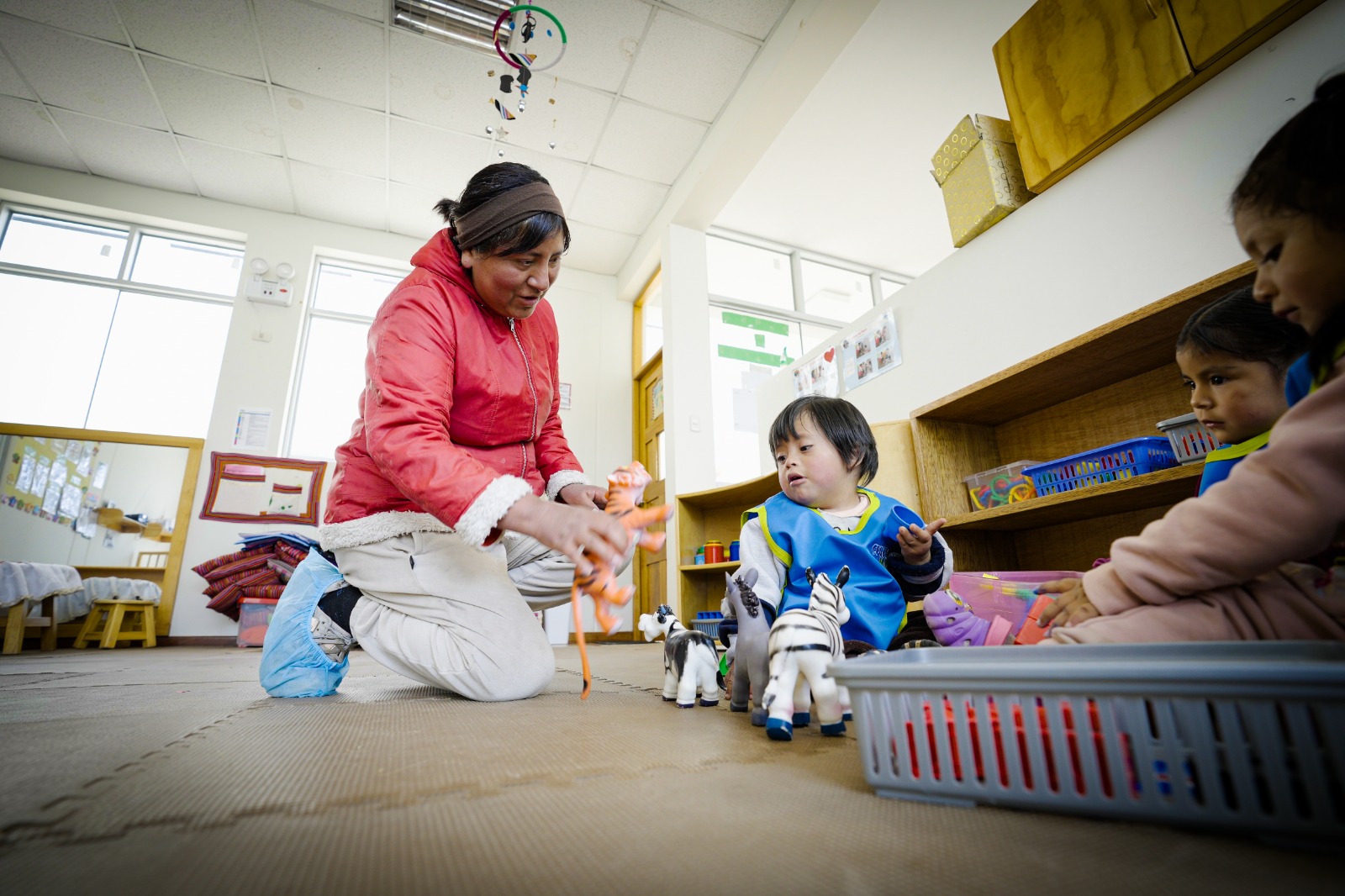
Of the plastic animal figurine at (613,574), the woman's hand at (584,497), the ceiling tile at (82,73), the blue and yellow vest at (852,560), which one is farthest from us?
the ceiling tile at (82,73)

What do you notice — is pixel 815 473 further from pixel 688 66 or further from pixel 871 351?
pixel 688 66

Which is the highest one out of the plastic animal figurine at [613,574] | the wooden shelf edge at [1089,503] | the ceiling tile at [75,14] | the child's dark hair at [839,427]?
the ceiling tile at [75,14]

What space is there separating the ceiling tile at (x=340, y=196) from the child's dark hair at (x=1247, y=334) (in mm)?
4886

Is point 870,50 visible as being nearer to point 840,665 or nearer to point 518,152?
point 518,152

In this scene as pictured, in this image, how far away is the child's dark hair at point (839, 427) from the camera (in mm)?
1386

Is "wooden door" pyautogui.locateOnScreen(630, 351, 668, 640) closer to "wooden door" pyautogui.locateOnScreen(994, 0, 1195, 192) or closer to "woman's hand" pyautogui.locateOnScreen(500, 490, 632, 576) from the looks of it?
"wooden door" pyautogui.locateOnScreen(994, 0, 1195, 192)

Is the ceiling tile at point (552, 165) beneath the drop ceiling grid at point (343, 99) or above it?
beneath

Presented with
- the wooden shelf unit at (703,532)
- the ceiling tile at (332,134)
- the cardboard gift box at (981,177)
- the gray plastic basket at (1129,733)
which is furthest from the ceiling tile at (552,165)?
the gray plastic basket at (1129,733)

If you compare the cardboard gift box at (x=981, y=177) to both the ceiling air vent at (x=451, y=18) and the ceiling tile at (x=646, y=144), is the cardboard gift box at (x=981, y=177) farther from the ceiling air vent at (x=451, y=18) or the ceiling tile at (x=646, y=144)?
the ceiling air vent at (x=451, y=18)

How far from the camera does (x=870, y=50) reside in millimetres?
3279

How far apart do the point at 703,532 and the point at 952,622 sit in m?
2.50

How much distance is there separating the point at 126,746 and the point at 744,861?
0.85m

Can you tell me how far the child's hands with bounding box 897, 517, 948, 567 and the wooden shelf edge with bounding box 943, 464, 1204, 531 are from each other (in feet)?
1.70

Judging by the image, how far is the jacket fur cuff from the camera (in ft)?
5.25
